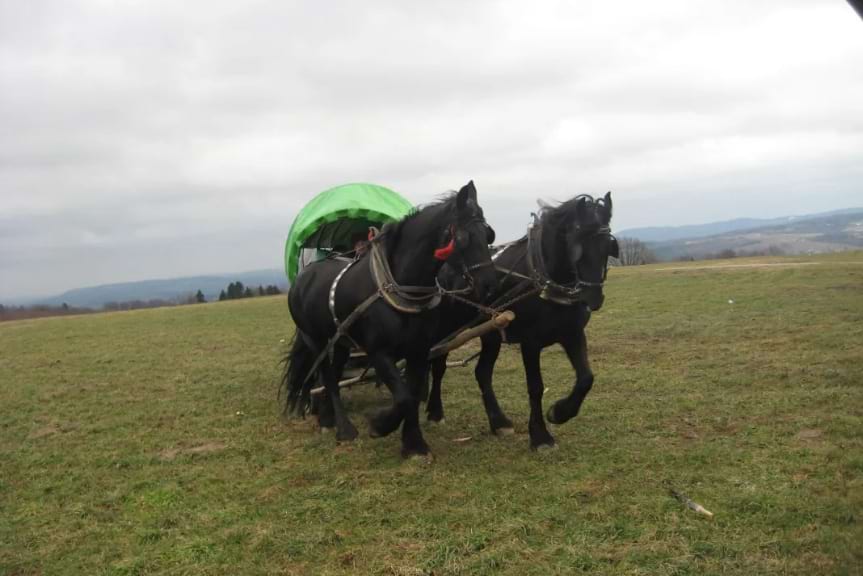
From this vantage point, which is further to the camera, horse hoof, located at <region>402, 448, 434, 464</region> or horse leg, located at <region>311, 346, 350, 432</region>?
horse leg, located at <region>311, 346, 350, 432</region>

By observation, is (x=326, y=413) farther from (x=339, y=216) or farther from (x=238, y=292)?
(x=238, y=292)

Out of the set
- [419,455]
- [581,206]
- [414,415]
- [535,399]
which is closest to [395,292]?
[414,415]

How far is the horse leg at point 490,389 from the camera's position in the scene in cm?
632

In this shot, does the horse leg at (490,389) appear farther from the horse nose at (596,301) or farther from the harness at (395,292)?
the horse nose at (596,301)

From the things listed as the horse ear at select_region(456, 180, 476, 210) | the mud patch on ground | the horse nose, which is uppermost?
the horse ear at select_region(456, 180, 476, 210)

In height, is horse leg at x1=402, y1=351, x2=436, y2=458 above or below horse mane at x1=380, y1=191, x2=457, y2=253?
below

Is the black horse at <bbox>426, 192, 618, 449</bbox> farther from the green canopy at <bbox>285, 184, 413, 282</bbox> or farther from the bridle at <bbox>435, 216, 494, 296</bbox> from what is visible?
the green canopy at <bbox>285, 184, 413, 282</bbox>

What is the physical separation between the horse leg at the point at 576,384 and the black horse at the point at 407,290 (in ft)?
3.37

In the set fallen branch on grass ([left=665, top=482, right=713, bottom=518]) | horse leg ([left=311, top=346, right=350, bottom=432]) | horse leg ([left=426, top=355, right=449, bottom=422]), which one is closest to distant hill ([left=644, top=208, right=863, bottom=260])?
horse leg ([left=426, top=355, right=449, bottom=422])

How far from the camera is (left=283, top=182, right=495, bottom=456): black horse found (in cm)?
507

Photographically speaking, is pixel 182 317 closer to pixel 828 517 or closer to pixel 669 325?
pixel 669 325

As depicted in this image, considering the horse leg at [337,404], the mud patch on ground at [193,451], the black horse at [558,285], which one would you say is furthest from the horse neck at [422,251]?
the mud patch on ground at [193,451]

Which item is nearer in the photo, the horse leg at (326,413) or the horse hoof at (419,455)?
the horse hoof at (419,455)

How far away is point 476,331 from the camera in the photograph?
5852mm
